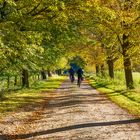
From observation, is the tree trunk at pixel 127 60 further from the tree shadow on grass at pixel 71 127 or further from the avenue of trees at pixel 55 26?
the tree shadow on grass at pixel 71 127

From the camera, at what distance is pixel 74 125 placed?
1656cm

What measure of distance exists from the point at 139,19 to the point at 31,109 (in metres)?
13.0

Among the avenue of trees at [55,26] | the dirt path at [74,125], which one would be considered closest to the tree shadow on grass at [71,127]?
the dirt path at [74,125]

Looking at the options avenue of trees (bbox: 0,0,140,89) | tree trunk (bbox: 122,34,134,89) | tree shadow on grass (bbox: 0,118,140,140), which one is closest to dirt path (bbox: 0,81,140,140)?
tree shadow on grass (bbox: 0,118,140,140)

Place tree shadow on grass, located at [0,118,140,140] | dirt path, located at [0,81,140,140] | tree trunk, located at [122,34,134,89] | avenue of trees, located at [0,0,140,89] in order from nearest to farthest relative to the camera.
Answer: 1. dirt path, located at [0,81,140,140]
2. tree shadow on grass, located at [0,118,140,140]
3. avenue of trees, located at [0,0,140,89]
4. tree trunk, located at [122,34,134,89]

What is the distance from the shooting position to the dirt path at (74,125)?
47.2 ft

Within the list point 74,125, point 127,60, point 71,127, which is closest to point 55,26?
point 127,60

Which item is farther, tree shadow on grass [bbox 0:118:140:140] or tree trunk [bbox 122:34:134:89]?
tree trunk [bbox 122:34:134:89]

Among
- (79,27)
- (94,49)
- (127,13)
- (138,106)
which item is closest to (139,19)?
(127,13)

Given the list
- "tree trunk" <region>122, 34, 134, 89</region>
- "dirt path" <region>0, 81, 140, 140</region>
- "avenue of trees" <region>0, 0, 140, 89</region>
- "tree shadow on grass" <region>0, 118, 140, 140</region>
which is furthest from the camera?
"tree trunk" <region>122, 34, 134, 89</region>

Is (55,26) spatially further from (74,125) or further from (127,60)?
(74,125)

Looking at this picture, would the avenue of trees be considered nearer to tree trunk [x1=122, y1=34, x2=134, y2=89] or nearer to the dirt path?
tree trunk [x1=122, y1=34, x2=134, y2=89]

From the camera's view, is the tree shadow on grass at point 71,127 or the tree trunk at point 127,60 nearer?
the tree shadow on grass at point 71,127

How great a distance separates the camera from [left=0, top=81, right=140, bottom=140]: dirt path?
14391 millimetres
